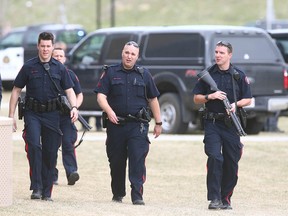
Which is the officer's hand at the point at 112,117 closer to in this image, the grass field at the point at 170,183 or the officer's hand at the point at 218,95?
the grass field at the point at 170,183

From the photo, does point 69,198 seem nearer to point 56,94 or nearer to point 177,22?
point 56,94

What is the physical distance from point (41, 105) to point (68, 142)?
2514mm

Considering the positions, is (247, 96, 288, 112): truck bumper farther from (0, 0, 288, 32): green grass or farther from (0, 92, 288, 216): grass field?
(0, 0, 288, 32): green grass

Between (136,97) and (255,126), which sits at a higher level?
(136,97)

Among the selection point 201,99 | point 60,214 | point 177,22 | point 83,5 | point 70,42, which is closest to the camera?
point 60,214

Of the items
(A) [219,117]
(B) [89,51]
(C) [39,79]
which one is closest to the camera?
(A) [219,117]

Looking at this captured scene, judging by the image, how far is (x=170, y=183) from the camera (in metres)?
15.1

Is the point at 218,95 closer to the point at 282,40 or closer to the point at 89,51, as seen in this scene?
the point at 89,51

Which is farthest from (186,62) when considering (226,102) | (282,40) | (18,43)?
(18,43)

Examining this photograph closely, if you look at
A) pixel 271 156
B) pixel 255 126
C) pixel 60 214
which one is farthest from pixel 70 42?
pixel 60 214

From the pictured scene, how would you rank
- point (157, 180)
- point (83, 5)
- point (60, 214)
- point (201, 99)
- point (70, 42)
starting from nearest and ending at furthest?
point (60, 214)
point (201, 99)
point (157, 180)
point (70, 42)
point (83, 5)

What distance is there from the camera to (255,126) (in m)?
21.7

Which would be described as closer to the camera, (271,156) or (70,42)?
(271,156)

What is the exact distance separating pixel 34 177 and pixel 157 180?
12.4 feet
